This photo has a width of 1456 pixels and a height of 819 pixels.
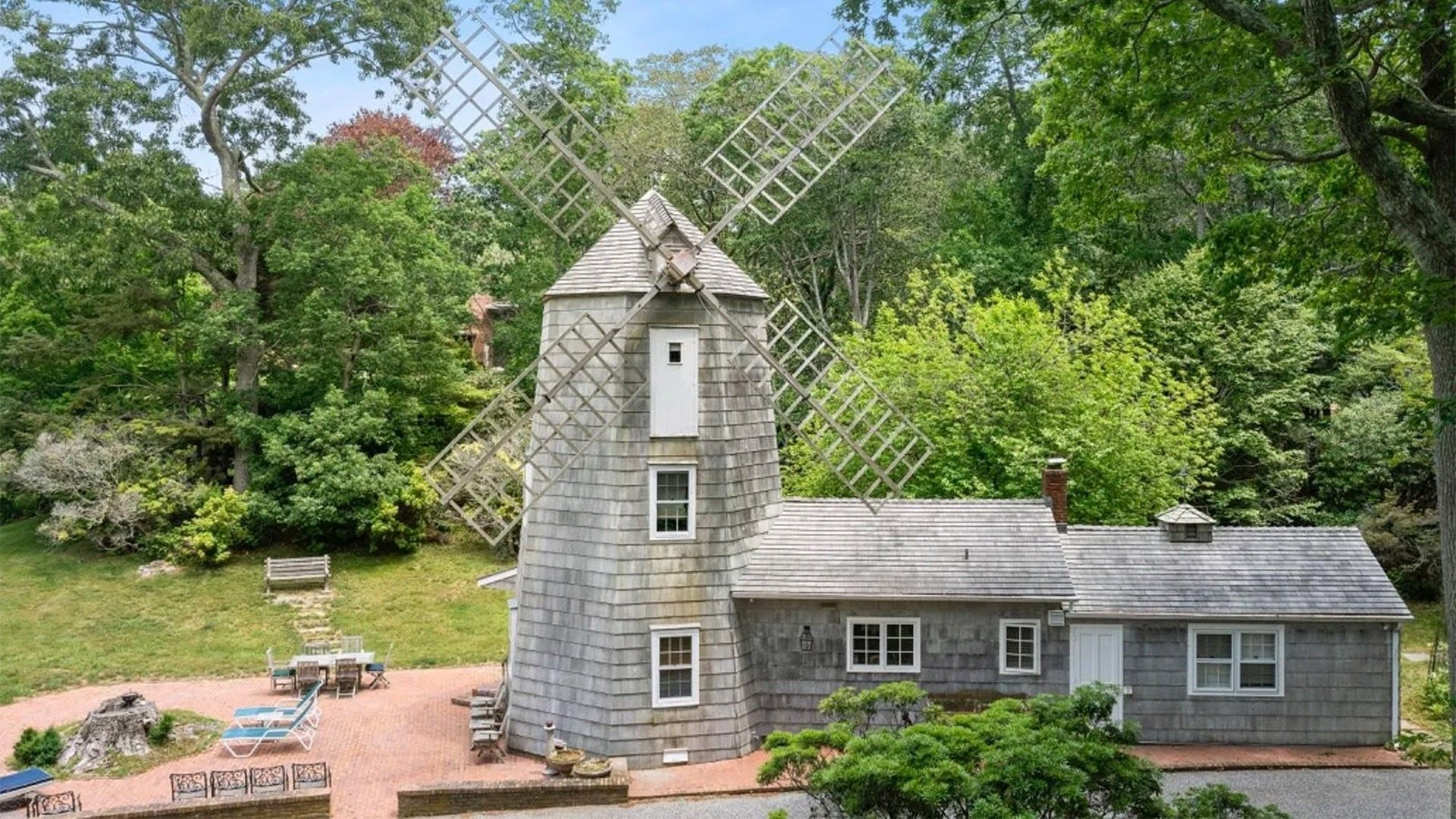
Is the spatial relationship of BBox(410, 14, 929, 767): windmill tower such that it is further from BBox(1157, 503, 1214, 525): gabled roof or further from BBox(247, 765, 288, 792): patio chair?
BBox(1157, 503, 1214, 525): gabled roof

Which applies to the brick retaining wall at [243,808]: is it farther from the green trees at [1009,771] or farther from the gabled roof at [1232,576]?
the gabled roof at [1232,576]

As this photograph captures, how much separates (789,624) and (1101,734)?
6462 mm

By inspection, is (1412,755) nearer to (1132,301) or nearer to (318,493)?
(1132,301)

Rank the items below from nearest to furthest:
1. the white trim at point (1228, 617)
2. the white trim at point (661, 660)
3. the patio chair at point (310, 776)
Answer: the patio chair at point (310, 776)
the white trim at point (661, 660)
the white trim at point (1228, 617)

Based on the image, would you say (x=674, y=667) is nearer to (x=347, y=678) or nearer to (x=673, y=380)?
(x=673, y=380)

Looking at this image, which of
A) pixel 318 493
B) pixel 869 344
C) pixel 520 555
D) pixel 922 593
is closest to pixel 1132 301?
pixel 869 344

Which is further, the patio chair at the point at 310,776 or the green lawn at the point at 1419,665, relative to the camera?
the green lawn at the point at 1419,665

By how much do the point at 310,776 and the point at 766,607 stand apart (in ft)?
22.2

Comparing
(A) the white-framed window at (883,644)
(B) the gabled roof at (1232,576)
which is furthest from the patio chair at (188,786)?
(B) the gabled roof at (1232,576)

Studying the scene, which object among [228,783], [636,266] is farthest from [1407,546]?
[228,783]

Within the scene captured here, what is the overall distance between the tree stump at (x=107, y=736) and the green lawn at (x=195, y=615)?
15.6ft

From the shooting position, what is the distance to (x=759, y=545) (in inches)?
691

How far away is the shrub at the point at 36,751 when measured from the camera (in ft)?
54.7

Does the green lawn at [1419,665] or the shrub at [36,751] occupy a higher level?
the green lawn at [1419,665]
